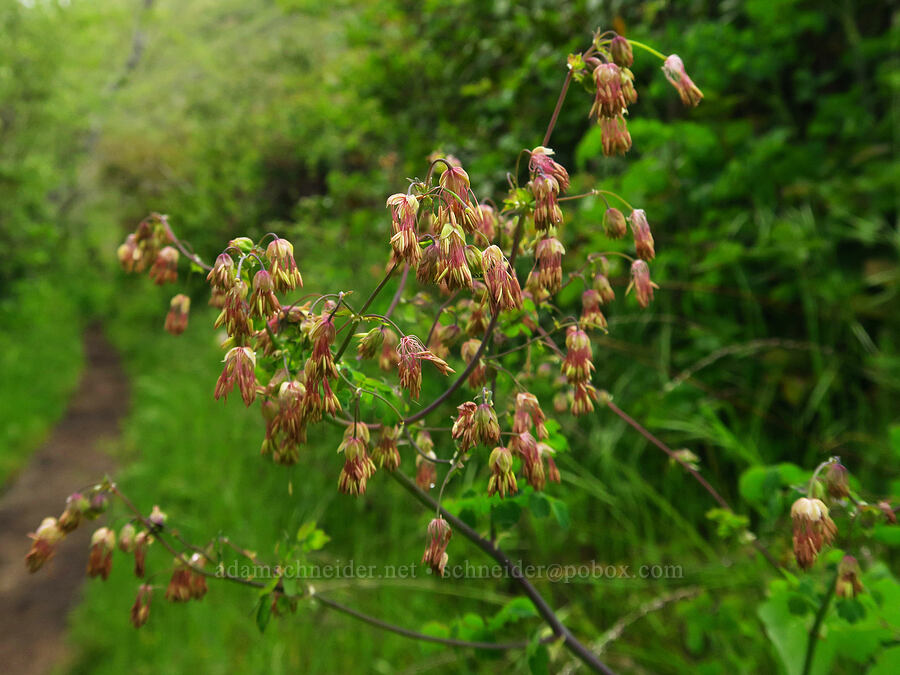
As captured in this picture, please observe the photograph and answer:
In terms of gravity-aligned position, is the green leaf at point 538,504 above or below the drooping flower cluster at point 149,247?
below

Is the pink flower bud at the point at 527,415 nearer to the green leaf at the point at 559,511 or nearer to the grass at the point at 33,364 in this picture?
the green leaf at the point at 559,511

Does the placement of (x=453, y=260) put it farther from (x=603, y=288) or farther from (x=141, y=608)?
(x=141, y=608)

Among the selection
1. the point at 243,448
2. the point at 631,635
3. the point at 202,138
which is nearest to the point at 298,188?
the point at 202,138

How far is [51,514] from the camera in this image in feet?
15.5

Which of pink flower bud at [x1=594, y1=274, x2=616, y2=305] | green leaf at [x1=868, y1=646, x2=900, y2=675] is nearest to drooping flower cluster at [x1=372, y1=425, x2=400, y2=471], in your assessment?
pink flower bud at [x1=594, y1=274, x2=616, y2=305]

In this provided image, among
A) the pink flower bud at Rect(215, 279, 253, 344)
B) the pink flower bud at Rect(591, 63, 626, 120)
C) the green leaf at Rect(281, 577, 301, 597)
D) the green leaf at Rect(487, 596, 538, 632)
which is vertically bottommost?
the green leaf at Rect(487, 596, 538, 632)

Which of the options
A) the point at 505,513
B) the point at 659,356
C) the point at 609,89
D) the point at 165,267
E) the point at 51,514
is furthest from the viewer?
the point at 51,514

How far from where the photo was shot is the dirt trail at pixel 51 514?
11.2ft

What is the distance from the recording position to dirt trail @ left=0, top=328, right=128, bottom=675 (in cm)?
343

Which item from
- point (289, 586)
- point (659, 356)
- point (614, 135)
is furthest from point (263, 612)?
point (659, 356)

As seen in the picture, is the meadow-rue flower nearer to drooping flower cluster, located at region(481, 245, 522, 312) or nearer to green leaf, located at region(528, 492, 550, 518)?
drooping flower cluster, located at region(481, 245, 522, 312)

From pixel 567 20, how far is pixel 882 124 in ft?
5.01

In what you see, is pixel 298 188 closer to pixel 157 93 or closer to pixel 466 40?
pixel 466 40

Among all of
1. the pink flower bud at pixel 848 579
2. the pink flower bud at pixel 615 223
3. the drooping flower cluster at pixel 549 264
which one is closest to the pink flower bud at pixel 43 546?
the drooping flower cluster at pixel 549 264
